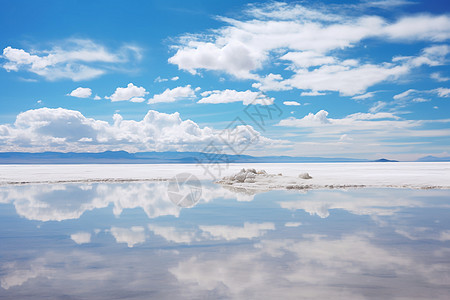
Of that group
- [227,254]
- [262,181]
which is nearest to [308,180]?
[262,181]

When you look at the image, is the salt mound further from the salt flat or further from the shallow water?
the shallow water

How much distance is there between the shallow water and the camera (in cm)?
602

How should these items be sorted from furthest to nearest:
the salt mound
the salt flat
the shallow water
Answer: the salt flat < the salt mound < the shallow water

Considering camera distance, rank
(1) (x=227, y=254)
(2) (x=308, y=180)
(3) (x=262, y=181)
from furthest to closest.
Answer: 1. (2) (x=308, y=180)
2. (3) (x=262, y=181)
3. (1) (x=227, y=254)

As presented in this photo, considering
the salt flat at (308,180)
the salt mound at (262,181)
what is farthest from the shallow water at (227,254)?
the salt flat at (308,180)

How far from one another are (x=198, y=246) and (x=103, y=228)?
4235 mm

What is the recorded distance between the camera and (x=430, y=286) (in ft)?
19.7

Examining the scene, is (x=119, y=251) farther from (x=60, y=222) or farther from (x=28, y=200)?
(x=28, y=200)

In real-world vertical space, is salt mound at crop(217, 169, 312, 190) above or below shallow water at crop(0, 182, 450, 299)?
above

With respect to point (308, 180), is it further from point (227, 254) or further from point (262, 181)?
point (227, 254)

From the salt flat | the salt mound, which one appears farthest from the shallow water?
the salt flat

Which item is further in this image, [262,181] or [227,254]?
[262,181]

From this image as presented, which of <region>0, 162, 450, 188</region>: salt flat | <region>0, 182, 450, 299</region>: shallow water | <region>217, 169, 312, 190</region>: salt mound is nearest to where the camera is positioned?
<region>0, 182, 450, 299</region>: shallow water

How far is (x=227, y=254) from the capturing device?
8102 mm
